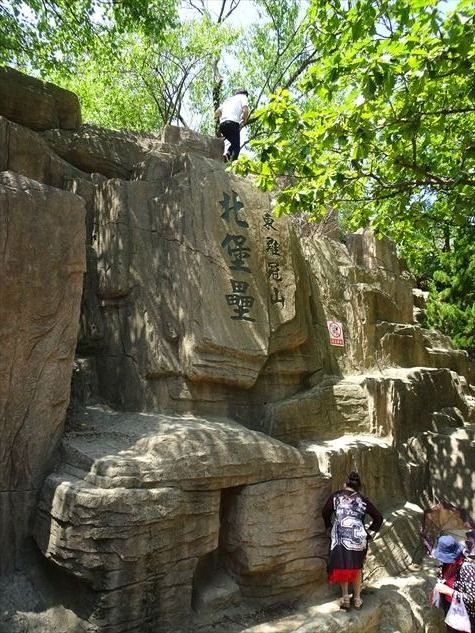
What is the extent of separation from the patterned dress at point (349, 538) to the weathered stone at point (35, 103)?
7.08 metres

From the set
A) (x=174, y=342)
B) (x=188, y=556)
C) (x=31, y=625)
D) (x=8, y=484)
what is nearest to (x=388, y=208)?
(x=174, y=342)

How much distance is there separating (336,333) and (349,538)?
13.6 ft

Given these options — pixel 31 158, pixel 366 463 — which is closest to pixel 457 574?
pixel 366 463

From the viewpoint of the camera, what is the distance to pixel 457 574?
5.08 metres

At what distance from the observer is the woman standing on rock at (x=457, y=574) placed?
16.1 feet

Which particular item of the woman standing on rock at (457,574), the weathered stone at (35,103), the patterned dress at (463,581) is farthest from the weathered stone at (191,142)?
the patterned dress at (463,581)

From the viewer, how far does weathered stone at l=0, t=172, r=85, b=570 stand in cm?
545

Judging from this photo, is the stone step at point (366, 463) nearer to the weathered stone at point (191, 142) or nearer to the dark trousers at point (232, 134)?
the weathered stone at point (191, 142)

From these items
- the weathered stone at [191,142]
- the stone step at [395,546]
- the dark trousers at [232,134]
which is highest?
the dark trousers at [232,134]

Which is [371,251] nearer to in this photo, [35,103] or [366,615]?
[35,103]

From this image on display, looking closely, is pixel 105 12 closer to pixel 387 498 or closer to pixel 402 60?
pixel 402 60

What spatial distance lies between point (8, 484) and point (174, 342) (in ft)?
8.11

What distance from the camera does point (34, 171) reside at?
7789mm

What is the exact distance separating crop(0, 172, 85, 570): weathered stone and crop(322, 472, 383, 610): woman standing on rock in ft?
10.1
